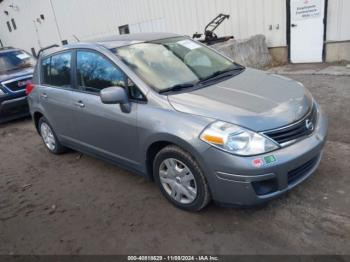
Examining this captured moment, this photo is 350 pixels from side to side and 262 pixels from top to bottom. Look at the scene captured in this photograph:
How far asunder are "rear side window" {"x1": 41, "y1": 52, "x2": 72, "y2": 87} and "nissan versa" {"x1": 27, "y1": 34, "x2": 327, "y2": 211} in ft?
0.09

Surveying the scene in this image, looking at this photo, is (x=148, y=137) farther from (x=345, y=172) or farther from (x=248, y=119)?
(x=345, y=172)

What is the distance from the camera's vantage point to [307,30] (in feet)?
28.6

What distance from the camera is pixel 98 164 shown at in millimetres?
4820

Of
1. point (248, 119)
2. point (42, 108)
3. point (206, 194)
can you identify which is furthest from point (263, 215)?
point (42, 108)

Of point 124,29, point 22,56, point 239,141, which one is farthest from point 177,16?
point 239,141

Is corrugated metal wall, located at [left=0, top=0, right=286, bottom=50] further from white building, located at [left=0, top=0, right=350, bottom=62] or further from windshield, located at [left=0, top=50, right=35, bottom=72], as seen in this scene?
windshield, located at [left=0, top=50, right=35, bottom=72]

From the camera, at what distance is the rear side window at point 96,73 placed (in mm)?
3600

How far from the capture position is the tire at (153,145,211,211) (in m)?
3.02

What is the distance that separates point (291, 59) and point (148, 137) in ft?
24.1

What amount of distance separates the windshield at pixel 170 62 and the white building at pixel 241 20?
549cm

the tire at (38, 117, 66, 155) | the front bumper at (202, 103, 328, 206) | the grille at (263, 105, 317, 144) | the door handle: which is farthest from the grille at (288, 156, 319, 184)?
the tire at (38, 117, 66, 155)

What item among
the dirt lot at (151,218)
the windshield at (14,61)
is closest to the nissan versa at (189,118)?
the dirt lot at (151,218)

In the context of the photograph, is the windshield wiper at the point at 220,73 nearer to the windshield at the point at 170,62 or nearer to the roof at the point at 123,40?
the windshield at the point at 170,62

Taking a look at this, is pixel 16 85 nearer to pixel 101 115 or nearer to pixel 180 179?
pixel 101 115
